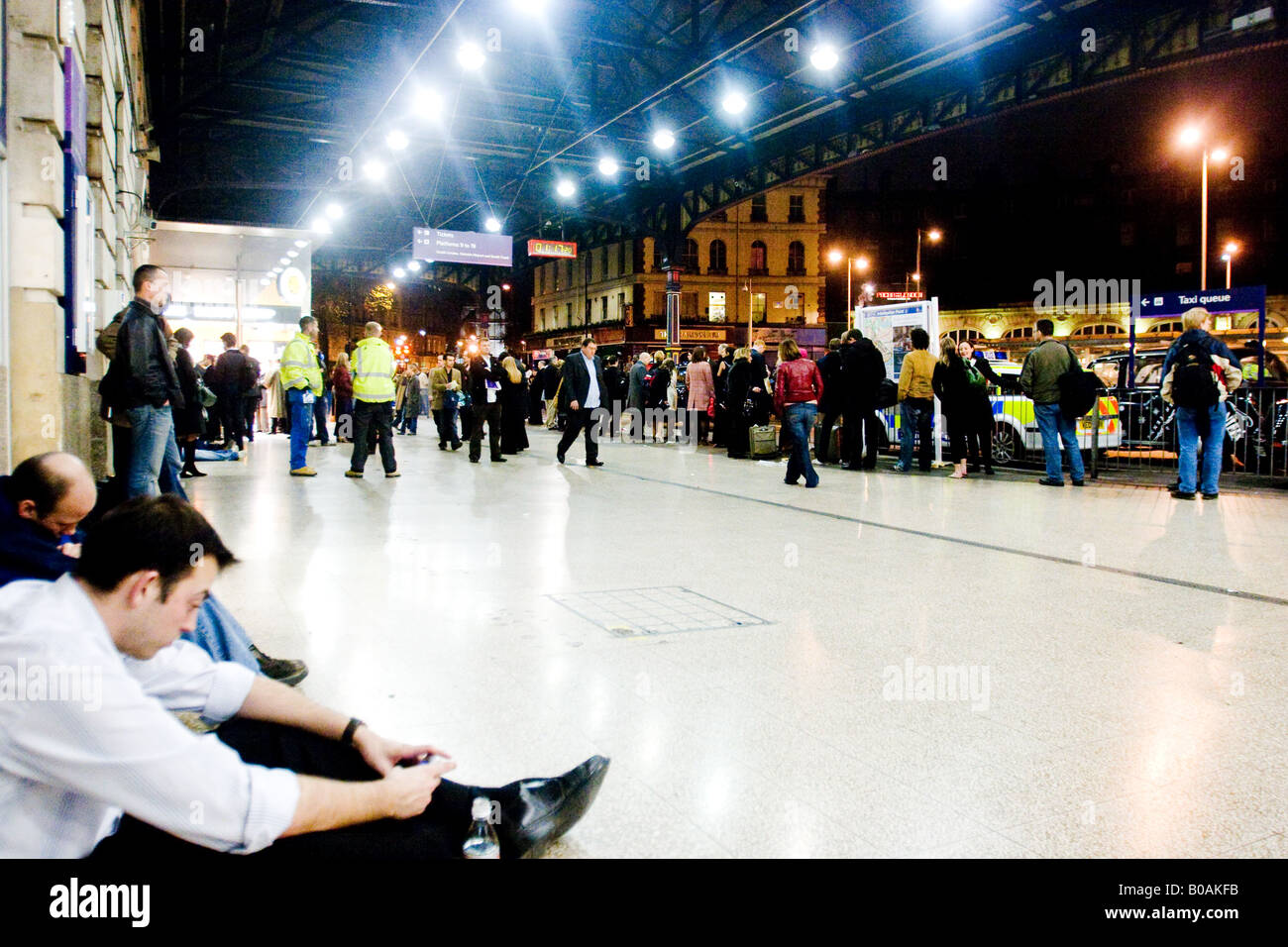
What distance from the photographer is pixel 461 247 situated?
2716cm

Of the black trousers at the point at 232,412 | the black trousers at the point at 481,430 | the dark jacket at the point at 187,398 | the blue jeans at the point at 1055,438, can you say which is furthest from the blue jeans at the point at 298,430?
the blue jeans at the point at 1055,438

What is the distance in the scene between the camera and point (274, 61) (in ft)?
62.6

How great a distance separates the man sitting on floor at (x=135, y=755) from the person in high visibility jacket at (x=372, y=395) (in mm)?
10341

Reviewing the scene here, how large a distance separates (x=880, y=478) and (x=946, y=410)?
1361mm

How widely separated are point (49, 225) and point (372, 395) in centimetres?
499

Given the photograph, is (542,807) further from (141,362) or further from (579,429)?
(579,429)

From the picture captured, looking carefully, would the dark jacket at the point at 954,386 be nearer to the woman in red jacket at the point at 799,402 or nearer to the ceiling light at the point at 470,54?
the woman in red jacket at the point at 799,402

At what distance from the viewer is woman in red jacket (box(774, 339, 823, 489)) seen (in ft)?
36.9

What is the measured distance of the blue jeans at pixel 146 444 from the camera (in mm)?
6633

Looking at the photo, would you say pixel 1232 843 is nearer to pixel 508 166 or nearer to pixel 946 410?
pixel 946 410

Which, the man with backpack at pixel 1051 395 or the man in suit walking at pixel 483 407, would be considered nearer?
the man with backpack at pixel 1051 395

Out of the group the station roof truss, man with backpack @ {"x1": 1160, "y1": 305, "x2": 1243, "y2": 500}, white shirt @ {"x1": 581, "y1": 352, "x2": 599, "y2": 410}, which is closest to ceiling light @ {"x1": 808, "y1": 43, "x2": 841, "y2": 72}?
the station roof truss

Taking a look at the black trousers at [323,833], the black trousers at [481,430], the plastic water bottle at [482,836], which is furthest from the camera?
the black trousers at [481,430]
